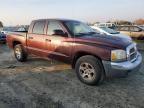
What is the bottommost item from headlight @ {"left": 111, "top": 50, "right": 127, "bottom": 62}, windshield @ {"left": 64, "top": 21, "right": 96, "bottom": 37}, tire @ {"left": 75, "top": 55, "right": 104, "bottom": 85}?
tire @ {"left": 75, "top": 55, "right": 104, "bottom": 85}

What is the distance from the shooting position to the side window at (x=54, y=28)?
6455 millimetres

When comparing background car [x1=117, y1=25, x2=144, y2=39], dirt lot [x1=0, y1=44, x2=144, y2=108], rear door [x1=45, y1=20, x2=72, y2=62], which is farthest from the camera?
background car [x1=117, y1=25, x2=144, y2=39]

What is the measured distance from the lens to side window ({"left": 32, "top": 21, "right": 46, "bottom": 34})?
23.7ft

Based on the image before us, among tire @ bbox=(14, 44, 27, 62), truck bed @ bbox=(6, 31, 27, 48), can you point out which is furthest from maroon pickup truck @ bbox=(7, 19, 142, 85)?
tire @ bbox=(14, 44, 27, 62)

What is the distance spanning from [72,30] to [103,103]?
8.74 feet

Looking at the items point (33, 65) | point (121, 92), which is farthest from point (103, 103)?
point (33, 65)

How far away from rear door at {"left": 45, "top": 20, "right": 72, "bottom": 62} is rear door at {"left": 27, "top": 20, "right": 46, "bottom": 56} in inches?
11.4

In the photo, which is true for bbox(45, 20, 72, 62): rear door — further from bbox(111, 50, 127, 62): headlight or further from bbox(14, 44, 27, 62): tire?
bbox(14, 44, 27, 62): tire

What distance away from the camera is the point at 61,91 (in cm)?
518

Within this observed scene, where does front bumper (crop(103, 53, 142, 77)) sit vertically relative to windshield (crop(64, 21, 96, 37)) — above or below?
below

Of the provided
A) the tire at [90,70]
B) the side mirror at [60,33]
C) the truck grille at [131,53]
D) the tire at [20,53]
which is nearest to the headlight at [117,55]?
the truck grille at [131,53]

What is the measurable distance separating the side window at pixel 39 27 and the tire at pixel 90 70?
210cm

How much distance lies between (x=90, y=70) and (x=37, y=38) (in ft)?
8.37

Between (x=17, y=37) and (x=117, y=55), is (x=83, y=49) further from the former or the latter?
(x=17, y=37)
